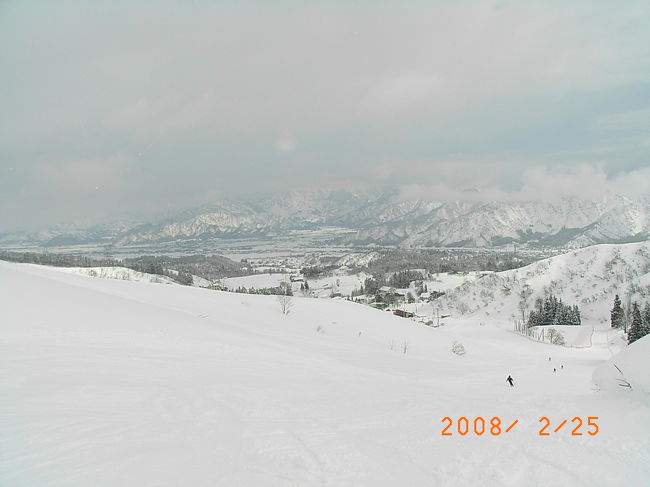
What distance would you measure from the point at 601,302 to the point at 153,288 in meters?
122

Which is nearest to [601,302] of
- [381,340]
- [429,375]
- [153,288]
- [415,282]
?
[415,282]

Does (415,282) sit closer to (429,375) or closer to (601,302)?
(601,302)

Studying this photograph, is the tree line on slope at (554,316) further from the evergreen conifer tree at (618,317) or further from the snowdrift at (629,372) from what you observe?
the snowdrift at (629,372)

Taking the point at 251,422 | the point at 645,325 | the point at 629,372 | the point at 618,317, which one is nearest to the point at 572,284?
the point at 618,317

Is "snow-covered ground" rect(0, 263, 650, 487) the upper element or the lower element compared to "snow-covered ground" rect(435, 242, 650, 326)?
upper
